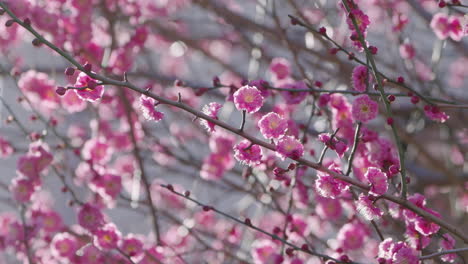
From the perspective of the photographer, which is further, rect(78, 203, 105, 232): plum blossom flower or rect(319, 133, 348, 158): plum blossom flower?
rect(78, 203, 105, 232): plum blossom flower

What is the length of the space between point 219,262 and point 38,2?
2.15m

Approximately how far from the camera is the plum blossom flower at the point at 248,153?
197cm

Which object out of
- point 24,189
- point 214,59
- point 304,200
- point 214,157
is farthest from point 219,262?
point 214,59

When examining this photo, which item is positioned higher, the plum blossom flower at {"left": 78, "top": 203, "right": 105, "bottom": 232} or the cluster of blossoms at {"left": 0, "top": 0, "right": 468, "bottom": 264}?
the cluster of blossoms at {"left": 0, "top": 0, "right": 468, "bottom": 264}

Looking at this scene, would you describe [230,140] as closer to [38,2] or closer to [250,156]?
[38,2]

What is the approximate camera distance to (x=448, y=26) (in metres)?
2.68

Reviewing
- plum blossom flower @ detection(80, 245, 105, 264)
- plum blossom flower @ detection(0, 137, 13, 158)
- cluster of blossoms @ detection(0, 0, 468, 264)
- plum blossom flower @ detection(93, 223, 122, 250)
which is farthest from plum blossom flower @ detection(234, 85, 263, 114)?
plum blossom flower @ detection(0, 137, 13, 158)

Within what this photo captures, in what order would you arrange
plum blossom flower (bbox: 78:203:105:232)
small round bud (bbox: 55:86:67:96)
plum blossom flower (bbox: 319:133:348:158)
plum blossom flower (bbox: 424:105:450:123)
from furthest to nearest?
1. plum blossom flower (bbox: 78:203:105:232)
2. plum blossom flower (bbox: 424:105:450:123)
3. plum blossom flower (bbox: 319:133:348:158)
4. small round bud (bbox: 55:86:67:96)

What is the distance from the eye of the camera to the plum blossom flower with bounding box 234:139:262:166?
1969 mm

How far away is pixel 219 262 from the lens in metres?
3.73

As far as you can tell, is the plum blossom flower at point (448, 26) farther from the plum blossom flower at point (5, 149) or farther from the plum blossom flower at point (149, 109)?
the plum blossom flower at point (5, 149)

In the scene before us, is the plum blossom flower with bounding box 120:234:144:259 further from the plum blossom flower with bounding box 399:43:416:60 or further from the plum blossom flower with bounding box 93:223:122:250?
the plum blossom flower with bounding box 399:43:416:60

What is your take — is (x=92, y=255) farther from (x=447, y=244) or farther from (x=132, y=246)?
(x=447, y=244)

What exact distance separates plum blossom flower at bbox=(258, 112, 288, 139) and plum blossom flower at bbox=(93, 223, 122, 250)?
3.84 feet
